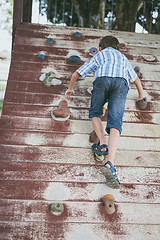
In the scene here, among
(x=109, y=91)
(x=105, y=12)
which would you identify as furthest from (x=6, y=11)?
(x=109, y=91)

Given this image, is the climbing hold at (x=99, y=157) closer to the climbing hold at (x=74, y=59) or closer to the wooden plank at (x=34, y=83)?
the wooden plank at (x=34, y=83)

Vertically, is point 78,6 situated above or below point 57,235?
above

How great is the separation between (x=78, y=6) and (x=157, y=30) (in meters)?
1.96

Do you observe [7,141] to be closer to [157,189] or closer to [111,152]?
[111,152]

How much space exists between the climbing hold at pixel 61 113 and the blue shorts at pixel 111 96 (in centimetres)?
28

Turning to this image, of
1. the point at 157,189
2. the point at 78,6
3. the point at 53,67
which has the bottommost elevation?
the point at 157,189

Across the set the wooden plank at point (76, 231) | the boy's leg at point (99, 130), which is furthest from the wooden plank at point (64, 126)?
the wooden plank at point (76, 231)

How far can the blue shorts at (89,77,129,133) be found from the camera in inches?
81.1

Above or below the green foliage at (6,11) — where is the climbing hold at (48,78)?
below

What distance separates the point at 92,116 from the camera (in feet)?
7.11

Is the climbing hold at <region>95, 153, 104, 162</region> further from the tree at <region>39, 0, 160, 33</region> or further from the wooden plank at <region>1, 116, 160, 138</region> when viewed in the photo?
the tree at <region>39, 0, 160, 33</region>

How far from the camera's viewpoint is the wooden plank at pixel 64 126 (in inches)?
88.9

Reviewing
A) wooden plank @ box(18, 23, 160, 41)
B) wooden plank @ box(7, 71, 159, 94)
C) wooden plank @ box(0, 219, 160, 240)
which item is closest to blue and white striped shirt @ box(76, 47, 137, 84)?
wooden plank @ box(7, 71, 159, 94)

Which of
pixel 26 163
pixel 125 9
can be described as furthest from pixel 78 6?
pixel 26 163
